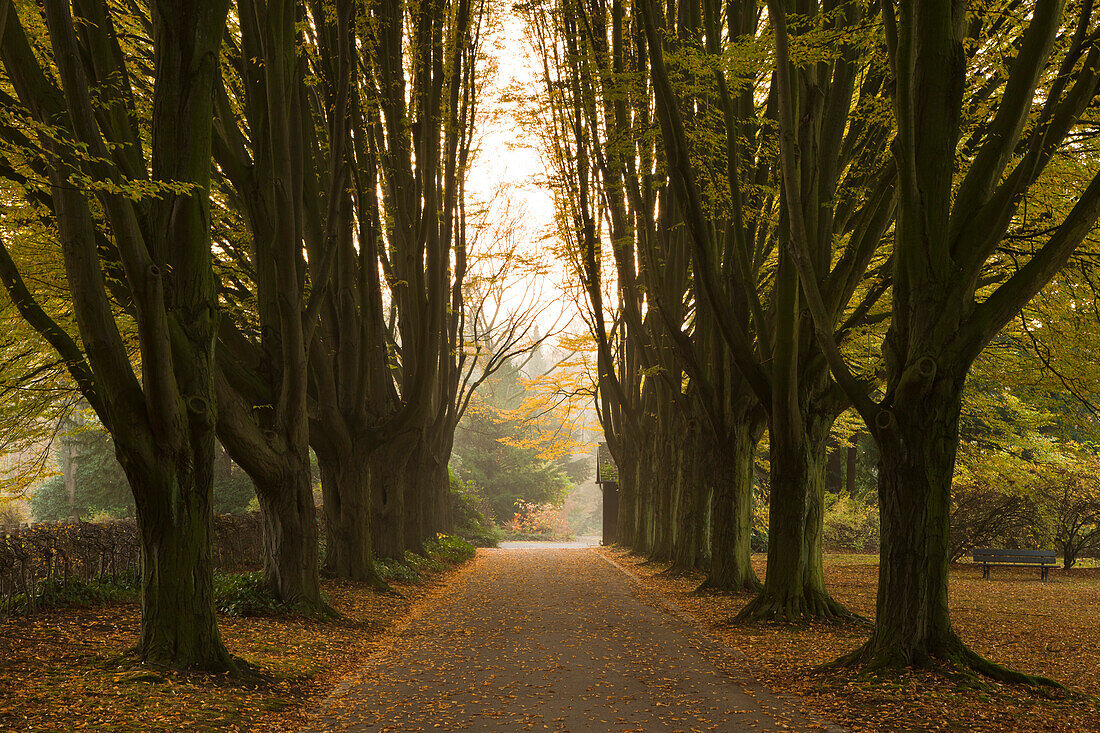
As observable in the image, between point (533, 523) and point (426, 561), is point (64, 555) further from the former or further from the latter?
point (533, 523)

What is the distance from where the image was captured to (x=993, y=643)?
9461mm

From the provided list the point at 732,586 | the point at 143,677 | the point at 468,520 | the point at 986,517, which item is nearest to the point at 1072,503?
the point at 986,517

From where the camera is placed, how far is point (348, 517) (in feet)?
43.9

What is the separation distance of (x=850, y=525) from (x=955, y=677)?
21.2m

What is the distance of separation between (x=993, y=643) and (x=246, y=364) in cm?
962

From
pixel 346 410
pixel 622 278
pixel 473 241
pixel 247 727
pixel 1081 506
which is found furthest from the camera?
pixel 473 241

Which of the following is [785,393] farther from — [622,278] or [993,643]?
[622,278]

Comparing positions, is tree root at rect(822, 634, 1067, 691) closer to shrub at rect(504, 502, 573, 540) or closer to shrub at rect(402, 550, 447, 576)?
shrub at rect(402, 550, 447, 576)

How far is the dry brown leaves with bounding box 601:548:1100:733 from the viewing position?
5.80 metres

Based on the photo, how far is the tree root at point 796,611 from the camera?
10227 mm

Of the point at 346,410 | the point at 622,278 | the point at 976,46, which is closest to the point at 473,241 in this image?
the point at 622,278

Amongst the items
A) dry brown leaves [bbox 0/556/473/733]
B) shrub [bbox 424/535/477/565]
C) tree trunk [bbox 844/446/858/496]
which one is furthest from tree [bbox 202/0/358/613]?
tree trunk [bbox 844/446/858/496]

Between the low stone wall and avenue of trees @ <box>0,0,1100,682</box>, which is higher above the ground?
avenue of trees @ <box>0,0,1100,682</box>

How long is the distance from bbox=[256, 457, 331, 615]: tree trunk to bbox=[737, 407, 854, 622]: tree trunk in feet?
18.2
